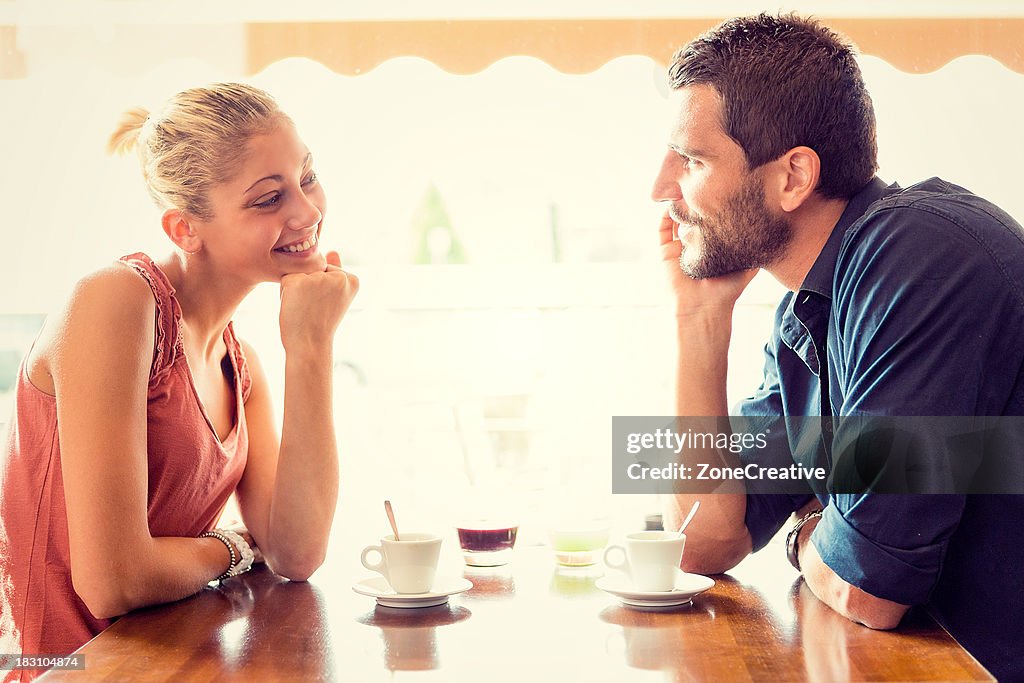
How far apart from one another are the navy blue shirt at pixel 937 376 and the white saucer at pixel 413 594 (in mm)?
396

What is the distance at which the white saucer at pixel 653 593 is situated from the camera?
3.39 feet

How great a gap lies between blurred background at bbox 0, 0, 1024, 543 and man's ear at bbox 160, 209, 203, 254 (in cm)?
141

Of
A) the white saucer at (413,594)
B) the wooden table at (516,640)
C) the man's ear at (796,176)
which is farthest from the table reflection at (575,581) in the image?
the man's ear at (796,176)

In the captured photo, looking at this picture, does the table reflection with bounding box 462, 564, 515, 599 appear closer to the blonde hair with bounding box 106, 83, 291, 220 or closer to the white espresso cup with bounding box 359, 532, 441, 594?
the white espresso cup with bounding box 359, 532, 441, 594

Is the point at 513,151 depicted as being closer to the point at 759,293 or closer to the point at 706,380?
the point at 759,293

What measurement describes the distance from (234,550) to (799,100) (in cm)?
92

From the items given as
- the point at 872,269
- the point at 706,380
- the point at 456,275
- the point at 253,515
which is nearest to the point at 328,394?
the point at 253,515

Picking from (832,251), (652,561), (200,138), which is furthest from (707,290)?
(200,138)

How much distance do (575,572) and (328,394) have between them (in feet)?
1.33

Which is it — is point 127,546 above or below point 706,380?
below

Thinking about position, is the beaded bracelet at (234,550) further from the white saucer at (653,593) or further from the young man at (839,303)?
the young man at (839,303)

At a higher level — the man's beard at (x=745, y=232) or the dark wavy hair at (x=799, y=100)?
the dark wavy hair at (x=799, y=100)

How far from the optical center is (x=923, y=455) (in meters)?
1.00

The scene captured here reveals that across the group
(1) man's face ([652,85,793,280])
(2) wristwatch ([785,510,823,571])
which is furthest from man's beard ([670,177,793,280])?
(2) wristwatch ([785,510,823,571])
